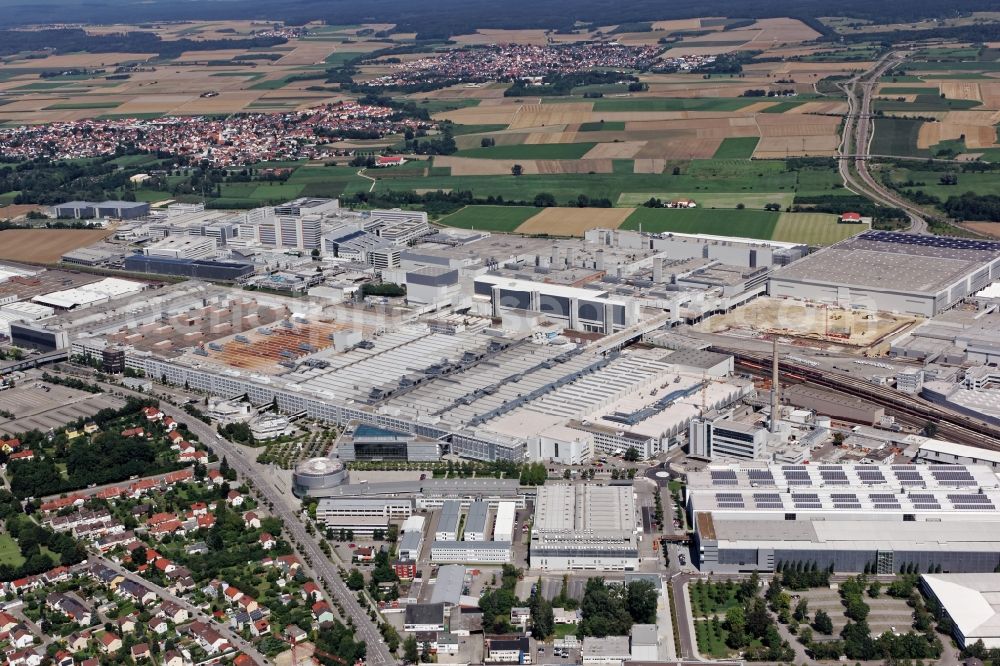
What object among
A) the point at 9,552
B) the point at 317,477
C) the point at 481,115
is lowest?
the point at 9,552

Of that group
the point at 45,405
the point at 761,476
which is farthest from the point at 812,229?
the point at 45,405

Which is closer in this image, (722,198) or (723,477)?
(723,477)

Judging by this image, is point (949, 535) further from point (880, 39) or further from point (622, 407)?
point (880, 39)

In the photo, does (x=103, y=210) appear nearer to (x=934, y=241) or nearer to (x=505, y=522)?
(x=934, y=241)

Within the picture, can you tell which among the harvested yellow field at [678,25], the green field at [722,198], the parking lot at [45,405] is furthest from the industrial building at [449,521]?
the harvested yellow field at [678,25]

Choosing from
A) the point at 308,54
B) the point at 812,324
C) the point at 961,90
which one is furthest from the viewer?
the point at 308,54

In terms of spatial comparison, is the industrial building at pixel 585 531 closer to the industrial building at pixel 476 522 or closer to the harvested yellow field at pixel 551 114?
the industrial building at pixel 476 522
